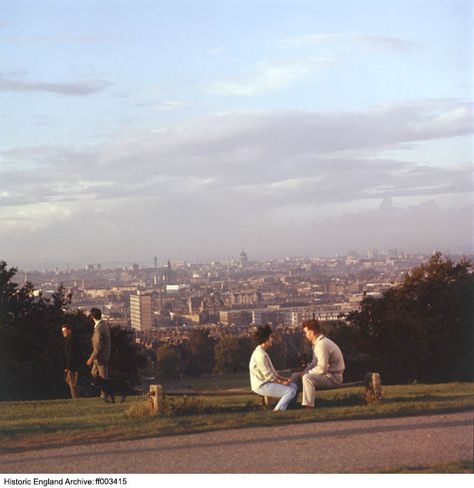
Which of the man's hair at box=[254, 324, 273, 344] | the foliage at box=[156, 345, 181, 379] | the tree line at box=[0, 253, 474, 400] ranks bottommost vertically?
the foliage at box=[156, 345, 181, 379]

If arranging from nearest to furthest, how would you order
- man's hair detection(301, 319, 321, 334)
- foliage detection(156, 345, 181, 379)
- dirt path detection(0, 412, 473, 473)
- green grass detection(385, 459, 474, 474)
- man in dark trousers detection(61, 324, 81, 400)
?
1. green grass detection(385, 459, 474, 474)
2. dirt path detection(0, 412, 473, 473)
3. man's hair detection(301, 319, 321, 334)
4. man in dark trousers detection(61, 324, 81, 400)
5. foliage detection(156, 345, 181, 379)

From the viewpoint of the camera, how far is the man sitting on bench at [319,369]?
14141 millimetres

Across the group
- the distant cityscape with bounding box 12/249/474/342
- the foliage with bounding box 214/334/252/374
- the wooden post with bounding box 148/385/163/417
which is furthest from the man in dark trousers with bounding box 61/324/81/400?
the foliage with bounding box 214/334/252/374

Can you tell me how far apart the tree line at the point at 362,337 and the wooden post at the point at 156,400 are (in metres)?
20.0

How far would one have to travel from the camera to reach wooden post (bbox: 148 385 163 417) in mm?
14242

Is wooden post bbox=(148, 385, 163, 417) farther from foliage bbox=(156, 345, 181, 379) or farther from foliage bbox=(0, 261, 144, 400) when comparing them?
foliage bbox=(156, 345, 181, 379)

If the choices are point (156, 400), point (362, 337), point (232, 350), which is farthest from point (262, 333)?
point (232, 350)

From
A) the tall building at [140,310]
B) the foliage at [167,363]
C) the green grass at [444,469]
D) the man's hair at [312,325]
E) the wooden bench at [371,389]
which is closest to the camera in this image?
the green grass at [444,469]

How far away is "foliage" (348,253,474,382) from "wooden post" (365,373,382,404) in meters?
22.4

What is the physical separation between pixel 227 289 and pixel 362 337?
32.2 feet

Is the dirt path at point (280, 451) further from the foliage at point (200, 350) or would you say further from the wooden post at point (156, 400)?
the foliage at point (200, 350)

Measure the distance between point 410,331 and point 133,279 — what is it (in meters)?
17.2

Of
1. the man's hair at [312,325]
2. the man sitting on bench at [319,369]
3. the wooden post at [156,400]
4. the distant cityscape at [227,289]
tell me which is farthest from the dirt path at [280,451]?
the distant cityscape at [227,289]

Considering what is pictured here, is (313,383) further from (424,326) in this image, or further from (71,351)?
(424,326)
